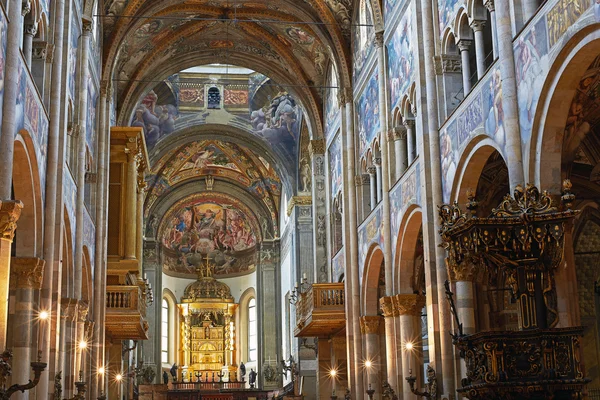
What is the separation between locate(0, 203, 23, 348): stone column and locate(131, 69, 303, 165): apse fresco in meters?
29.3

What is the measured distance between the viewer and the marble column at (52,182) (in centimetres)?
1819

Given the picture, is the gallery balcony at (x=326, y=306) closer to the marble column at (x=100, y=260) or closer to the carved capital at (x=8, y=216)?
the marble column at (x=100, y=260)

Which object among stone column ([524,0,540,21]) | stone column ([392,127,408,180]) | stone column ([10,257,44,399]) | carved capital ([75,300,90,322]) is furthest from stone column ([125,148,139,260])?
stone column ([524,0,540,21])

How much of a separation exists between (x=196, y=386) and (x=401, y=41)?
30.5 m

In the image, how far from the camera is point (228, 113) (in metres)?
44.5

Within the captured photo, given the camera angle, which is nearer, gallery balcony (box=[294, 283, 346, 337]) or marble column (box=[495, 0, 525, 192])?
marble column (box=[495, 0, 525, 192])

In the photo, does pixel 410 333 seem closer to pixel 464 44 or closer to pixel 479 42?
pixel 464 44

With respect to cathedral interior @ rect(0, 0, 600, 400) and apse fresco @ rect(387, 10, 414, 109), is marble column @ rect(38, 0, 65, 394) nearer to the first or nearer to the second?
cathedral interior @ rect(0, 0, 600, 400)

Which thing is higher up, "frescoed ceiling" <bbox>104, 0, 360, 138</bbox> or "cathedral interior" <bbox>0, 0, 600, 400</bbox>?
"frescoed ceiling" <bbox>104, 0, 360, 138</bbox>

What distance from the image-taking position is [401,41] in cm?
2392

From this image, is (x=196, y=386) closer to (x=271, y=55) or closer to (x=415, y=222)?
(x=271, y=55)

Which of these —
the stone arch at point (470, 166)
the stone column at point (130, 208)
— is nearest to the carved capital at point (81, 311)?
the stone column at point (130, 208)

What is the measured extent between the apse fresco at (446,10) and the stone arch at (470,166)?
3.54m

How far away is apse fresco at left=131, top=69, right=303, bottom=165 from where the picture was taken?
43.6 meters
